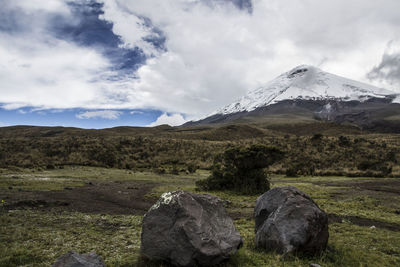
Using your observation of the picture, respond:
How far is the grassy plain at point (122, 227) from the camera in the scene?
7.72m

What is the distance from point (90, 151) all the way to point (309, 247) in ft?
159

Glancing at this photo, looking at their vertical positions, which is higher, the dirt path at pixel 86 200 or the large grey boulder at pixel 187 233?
the large grey boulder at pixel 187 233

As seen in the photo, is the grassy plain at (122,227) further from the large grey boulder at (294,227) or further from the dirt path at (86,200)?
the large grey boulder at (294,227)

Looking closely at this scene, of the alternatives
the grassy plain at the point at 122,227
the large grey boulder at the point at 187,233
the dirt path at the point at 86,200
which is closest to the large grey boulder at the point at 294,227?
the grassy plain at the point at 122,227

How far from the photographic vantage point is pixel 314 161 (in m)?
44.9

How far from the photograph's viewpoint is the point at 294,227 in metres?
7.75

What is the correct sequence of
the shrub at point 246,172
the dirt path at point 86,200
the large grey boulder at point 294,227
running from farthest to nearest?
the shrub at point 246,172 → the dirt path at point 86,200 → the large grey boulder at point 294,227

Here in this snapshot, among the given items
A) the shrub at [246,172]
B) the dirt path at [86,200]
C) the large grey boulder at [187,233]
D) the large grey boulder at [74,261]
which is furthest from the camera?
the shrub at [246,172]

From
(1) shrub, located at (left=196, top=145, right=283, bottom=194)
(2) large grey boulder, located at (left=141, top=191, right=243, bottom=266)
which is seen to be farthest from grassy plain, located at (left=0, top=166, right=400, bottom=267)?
(1) shrub, located at (left=196, top=145, right=283, bottom=194)

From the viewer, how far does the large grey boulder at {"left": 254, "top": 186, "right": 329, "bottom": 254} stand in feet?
25.0

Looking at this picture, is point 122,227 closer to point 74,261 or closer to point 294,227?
point 74,261

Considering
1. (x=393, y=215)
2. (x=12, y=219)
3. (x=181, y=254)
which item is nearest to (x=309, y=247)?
(x=181, y=254)

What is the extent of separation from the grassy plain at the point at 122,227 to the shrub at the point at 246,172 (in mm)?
1917

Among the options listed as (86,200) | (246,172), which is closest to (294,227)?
(86,200)
